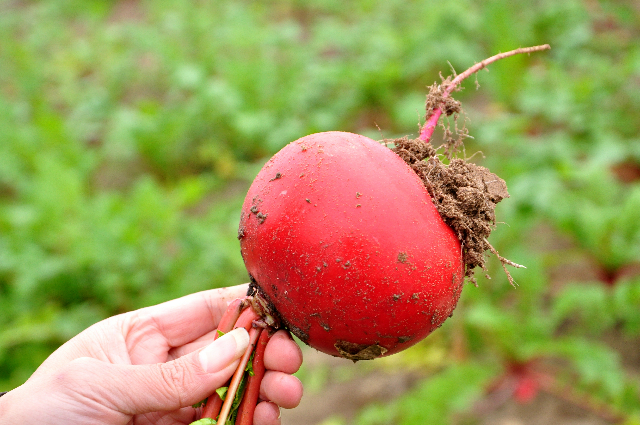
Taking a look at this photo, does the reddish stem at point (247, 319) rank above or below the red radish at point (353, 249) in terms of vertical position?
below

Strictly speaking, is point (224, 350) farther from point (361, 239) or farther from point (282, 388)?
point (361, 239)

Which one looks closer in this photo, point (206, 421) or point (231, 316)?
point (206, 421)

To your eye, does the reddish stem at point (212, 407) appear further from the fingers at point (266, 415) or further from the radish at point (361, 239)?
the fingers at point (266, 415)

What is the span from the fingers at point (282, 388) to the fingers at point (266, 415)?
0.03 m

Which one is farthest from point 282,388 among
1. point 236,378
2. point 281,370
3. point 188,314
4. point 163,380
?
point 188,314

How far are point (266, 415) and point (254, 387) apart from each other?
0.17 m

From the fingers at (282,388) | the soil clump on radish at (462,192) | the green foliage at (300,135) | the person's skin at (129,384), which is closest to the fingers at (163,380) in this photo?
the person's skin at (129,384)

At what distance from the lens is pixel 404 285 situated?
1.41 metres

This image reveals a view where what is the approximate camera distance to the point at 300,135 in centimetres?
457

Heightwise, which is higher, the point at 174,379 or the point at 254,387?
the point at 174,379

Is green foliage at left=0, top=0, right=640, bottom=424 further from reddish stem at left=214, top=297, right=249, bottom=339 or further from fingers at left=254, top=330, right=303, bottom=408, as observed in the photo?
reddish stem at left=214, top=297, right=249, bottom=339

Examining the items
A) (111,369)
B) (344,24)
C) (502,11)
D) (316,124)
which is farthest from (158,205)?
(344,24)

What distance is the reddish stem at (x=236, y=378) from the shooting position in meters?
1.49

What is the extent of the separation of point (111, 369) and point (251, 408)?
1.47ft
